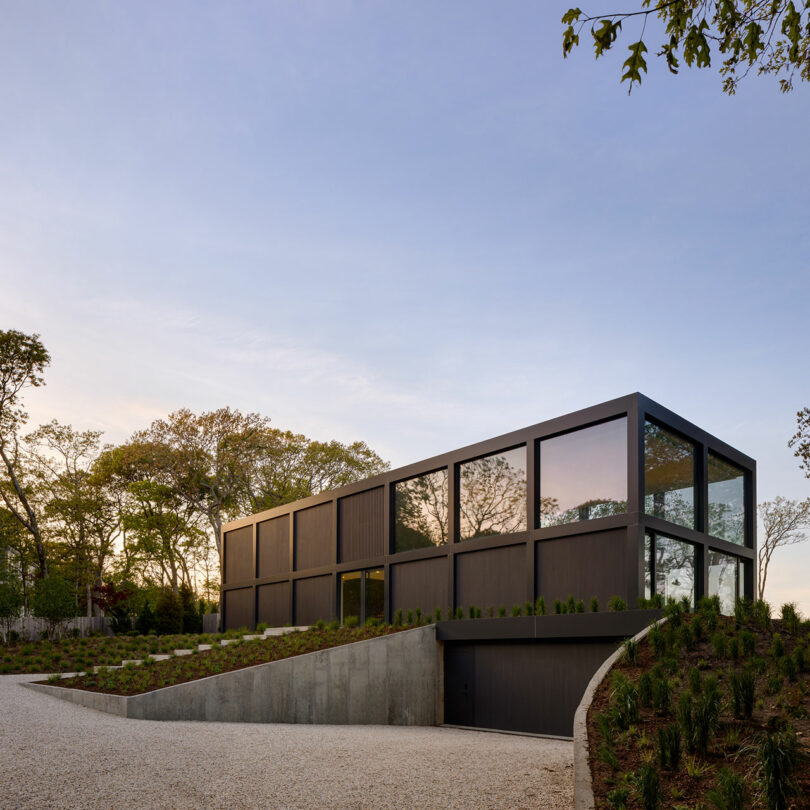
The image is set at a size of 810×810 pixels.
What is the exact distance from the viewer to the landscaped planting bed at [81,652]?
65.3 ft

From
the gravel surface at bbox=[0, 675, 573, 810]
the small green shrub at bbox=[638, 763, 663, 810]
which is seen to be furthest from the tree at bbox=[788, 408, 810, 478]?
the small green shrub at bbox=[638, 763, 663, 810]

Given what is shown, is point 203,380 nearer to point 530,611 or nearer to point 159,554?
point 159,554

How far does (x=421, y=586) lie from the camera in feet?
63.8

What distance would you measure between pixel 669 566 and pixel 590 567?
178cm

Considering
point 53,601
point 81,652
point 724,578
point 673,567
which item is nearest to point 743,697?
point 673,567

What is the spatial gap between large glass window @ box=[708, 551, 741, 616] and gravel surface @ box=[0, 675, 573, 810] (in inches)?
358

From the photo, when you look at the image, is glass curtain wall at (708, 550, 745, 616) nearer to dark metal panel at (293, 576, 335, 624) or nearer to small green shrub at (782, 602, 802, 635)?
small green shrub at (782, 602, 802, 635)

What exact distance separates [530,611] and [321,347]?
14582mm

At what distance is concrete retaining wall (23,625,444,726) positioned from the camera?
13195 mm

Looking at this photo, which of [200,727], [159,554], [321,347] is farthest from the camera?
[159,554]

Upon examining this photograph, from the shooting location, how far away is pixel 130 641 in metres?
23.5

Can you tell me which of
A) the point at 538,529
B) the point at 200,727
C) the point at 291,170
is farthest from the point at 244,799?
the point at 291,170

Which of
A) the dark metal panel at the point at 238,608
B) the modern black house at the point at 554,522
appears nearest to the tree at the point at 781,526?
the modern black house at the point at 554,522

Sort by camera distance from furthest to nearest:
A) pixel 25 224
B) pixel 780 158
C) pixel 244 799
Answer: pixel 25 224 → pixel 780 158 → pixel 244 799
